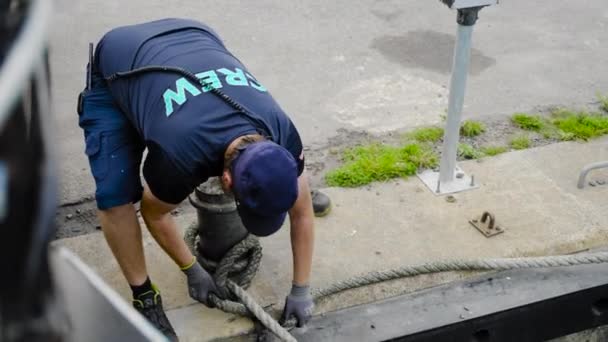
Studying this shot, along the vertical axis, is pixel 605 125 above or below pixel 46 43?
below

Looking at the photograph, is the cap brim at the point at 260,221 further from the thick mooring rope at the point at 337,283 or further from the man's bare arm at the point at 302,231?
the thick mooring rope at the point at 337,283

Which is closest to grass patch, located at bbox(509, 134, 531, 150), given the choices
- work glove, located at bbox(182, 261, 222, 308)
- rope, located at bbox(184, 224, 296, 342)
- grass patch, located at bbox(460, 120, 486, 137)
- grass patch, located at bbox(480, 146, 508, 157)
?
grass patch, located at bbox(480, 146, 508, 157)

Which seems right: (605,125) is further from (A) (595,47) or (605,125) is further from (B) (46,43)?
(B) (46,43)

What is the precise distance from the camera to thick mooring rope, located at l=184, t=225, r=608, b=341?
3139 millimetres

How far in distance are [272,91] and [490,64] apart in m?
1.67

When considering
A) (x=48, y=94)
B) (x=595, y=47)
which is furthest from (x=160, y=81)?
(x=595, y=47)

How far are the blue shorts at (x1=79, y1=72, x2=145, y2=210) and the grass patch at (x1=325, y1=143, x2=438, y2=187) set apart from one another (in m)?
1.33

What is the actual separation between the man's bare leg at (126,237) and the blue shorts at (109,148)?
0.05 metres

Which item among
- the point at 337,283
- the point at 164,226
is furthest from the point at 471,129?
the point at 164,226

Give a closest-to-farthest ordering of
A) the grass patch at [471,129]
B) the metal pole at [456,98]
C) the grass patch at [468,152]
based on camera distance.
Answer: the metal pole at [456,98] → the grass patch at [468,152] → the grass patch at [471,129]

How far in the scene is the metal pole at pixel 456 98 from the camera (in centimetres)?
361

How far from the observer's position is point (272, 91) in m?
5.21

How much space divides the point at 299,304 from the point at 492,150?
180 centimetres

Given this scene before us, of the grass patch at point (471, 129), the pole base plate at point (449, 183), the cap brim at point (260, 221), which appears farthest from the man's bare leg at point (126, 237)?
the grass patch at point (471, 129)
